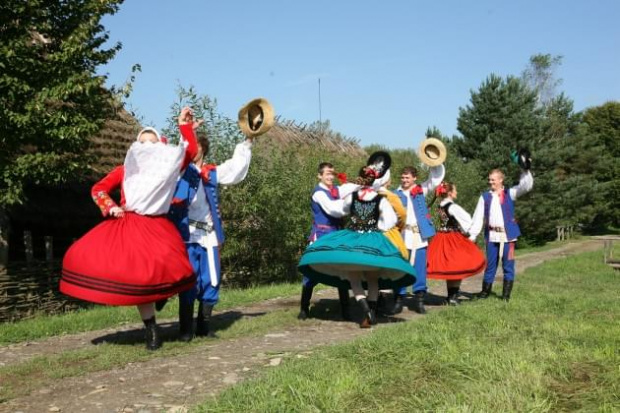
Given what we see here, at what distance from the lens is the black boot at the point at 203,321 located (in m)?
6.30

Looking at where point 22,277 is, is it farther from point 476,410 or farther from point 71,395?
point 476,410

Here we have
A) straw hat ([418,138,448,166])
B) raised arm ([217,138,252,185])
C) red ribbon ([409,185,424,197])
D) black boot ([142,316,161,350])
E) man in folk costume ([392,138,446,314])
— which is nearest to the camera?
black boot ([142,316,161,350])

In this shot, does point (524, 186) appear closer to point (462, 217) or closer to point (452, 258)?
point (462, 217)

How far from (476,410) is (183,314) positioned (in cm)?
338

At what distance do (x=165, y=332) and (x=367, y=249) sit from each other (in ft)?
7.69

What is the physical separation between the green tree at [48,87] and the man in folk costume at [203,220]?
347 centimetres

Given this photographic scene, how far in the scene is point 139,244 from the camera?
5340 mm

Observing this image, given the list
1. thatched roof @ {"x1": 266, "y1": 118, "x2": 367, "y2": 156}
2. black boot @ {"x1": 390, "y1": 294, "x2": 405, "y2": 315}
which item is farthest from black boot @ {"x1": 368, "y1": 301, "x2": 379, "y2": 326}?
thatched roof @ {"x1": 266, "y1": 118, "x2": 367, "y2": 156}

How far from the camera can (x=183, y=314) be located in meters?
6.16

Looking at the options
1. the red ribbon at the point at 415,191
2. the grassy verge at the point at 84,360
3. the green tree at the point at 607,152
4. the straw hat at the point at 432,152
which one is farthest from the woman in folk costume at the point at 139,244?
the green tree at the point at 607,152

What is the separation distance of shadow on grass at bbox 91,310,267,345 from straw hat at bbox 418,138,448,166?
3233 mm

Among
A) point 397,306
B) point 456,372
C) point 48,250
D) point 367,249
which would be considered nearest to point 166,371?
point 456,372

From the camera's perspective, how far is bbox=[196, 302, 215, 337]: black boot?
6.30 metres

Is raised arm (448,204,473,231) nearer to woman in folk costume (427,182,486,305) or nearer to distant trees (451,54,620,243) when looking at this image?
woman in folk costume (427,182,486,305)
